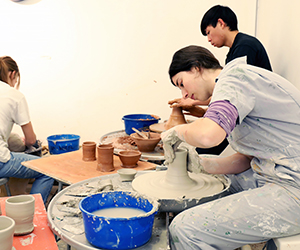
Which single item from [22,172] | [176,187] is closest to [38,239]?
[176,187]

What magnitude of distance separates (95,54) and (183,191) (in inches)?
133

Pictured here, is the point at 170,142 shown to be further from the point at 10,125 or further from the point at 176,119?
the point at 10,125

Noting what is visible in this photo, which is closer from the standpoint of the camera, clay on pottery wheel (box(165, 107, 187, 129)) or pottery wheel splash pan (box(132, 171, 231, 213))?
pottery wheel splash pan (box(132, 171, 231, 213))

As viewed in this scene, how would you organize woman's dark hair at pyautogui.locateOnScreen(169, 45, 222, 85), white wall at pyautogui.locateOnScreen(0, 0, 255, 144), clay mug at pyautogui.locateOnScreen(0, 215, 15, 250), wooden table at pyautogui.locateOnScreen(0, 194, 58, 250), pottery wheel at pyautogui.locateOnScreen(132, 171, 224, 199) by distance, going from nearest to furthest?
clay mug at pyautogui.locateOnScreen(0, 215, 15, 250) < wooden table at pyautogui.locateOnScreen(0, 194, 58, 250) < pottery wheel at pyautogui.locateOnScreen(132, 171, 224, 199) < woman's dark hair at pyautogui.locateOnScreen(169, 45, 222, 85) < white wall at pyautogui.locateOnScreen(0, 0, 255, 144)

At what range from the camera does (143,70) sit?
4297mm

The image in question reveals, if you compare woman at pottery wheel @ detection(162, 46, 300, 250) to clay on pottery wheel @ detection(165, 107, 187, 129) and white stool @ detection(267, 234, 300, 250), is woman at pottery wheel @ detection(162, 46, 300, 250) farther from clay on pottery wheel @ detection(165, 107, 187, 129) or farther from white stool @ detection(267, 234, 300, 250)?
clay on pottery wheel @ detection(165, 107, 187, 129)

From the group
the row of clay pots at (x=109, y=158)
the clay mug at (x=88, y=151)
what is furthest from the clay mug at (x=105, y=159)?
the clay mug at (x=88, y=151)

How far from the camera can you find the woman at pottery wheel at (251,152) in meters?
1.24

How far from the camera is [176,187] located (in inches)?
59.3

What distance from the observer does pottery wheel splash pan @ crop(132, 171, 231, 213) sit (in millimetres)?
1334

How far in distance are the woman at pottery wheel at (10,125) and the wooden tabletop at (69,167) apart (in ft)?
1.21

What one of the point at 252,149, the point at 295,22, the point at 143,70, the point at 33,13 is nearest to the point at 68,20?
the point at 33,13

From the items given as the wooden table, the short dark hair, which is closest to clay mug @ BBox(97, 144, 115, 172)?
the wooden table

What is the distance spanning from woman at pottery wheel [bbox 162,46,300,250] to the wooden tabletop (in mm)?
698
